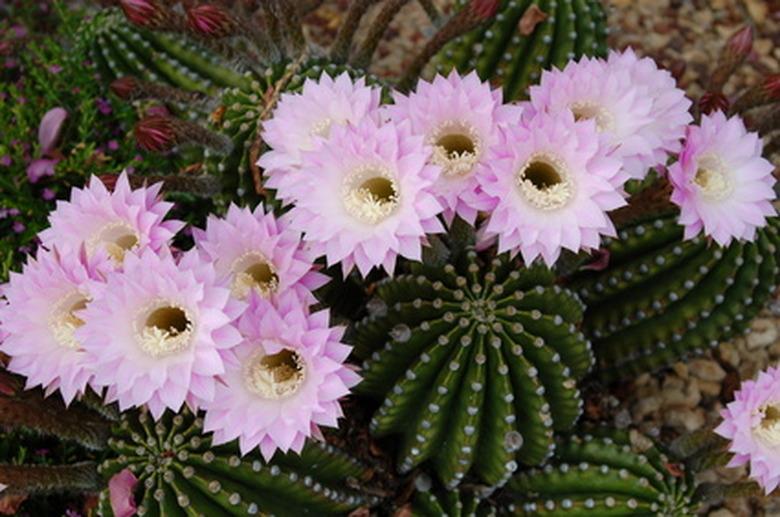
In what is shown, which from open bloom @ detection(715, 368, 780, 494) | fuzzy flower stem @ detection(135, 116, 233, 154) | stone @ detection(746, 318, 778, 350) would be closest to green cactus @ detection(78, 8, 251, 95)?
fuzzy flower stem @ detection(135, 116, 233, 154)

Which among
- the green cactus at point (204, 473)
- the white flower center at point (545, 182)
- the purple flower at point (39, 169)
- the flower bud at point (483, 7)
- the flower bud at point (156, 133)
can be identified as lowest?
the green cactus at point (204, 473)

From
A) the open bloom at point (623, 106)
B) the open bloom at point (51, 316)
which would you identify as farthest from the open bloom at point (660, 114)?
the open bloom at point (51, 316)

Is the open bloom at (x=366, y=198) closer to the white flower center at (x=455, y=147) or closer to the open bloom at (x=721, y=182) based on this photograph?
the white flower center at (x=455, y=147)

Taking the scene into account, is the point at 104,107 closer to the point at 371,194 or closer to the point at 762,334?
the point at 371,194

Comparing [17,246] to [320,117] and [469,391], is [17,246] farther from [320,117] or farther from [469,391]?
[469,391]

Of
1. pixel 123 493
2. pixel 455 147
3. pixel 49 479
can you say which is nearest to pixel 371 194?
pixel 455 147
